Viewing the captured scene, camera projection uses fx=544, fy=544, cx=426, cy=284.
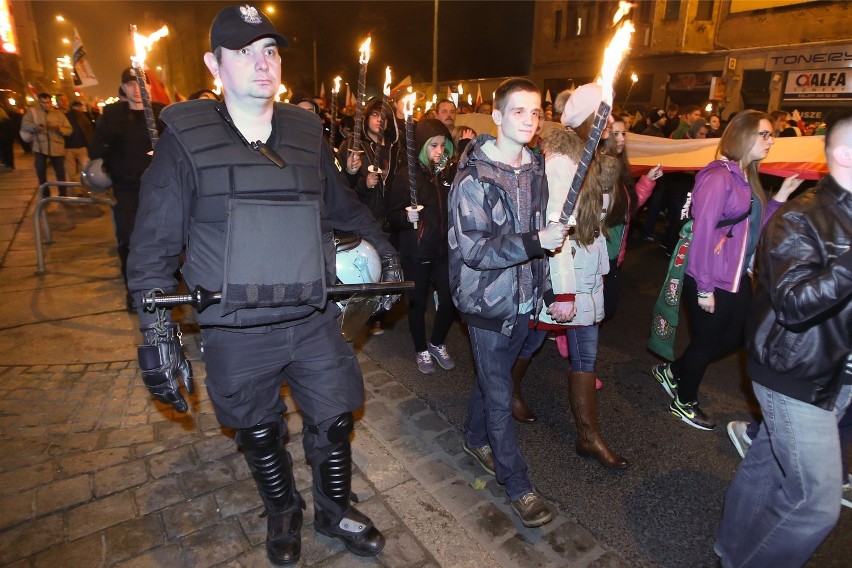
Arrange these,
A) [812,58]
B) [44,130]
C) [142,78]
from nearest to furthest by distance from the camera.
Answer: [142,78] → [44,130] → [812,58]

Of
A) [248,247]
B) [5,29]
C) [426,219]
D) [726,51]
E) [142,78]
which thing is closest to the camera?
[248,247]

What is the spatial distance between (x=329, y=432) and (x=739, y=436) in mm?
2970

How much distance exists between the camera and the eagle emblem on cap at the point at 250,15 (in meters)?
2.31

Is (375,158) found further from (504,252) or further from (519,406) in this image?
(504,252)

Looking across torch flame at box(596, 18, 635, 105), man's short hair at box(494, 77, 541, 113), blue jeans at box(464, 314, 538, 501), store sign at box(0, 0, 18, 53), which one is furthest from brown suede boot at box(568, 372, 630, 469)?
store sign at box(0, 0, 18, 53)

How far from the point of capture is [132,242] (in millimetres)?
2305

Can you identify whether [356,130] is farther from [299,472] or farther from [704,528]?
[704,528]

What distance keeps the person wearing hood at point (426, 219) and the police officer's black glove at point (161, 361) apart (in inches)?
96.8

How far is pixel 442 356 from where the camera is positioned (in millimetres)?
4996

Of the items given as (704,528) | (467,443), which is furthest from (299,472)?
(704,528)

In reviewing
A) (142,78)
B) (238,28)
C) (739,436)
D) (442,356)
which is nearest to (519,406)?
(442,356)

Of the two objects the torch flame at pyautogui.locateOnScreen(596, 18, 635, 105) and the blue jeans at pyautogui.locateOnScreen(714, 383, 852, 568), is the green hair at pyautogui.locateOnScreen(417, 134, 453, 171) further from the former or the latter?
the blue jeans at pyautogui.locateOnScreen(714, 383, 852, 568)

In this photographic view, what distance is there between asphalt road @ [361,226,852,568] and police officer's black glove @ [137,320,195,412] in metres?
2.24

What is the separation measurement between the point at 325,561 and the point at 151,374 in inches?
51.4
